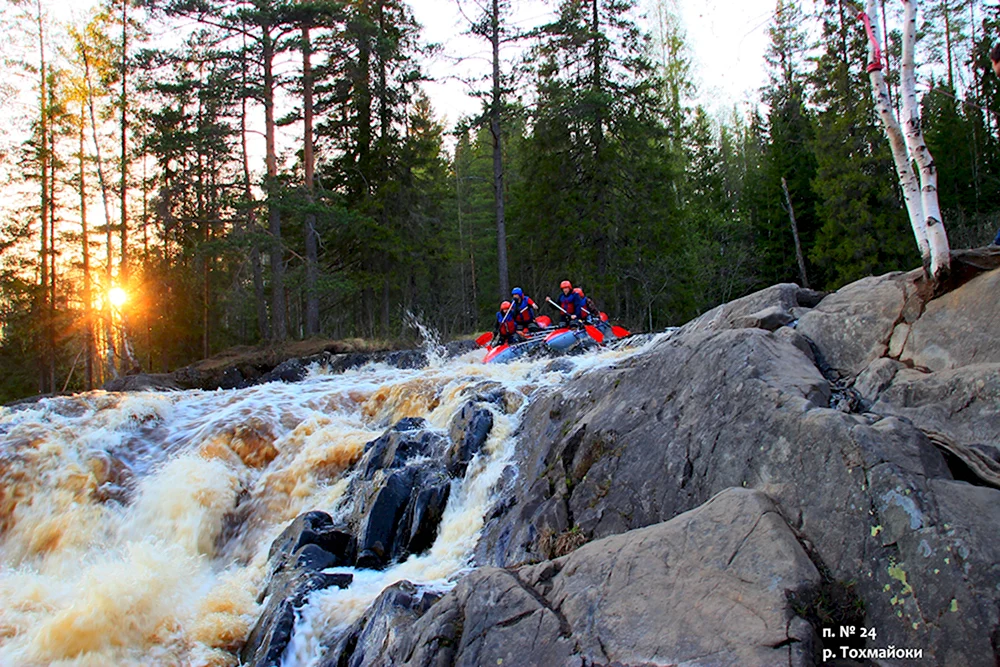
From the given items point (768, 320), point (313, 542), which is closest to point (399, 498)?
point (313, 542)

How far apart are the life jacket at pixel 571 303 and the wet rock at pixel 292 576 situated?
8.42m

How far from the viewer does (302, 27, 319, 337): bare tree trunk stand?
18.2 metres

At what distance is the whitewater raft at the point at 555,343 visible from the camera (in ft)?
39.8

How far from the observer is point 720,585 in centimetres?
314

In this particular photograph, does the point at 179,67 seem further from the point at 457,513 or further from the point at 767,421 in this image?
the point at 767,421

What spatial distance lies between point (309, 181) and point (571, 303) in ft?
30.5

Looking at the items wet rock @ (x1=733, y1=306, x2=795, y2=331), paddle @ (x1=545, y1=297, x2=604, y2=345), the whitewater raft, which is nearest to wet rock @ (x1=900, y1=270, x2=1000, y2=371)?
wet rock @ (x1=733, y1=306, x2=795, y2=331)

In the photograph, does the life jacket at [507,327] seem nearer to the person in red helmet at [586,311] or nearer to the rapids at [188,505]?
the person in red helmet at [586,311]

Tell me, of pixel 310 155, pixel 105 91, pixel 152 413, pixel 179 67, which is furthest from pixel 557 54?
pixel 152 413

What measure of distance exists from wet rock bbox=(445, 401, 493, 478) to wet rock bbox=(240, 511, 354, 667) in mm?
1392

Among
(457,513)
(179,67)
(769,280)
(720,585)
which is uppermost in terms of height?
(179,67)

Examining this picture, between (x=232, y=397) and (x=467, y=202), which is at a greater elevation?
(x=467, y=202)

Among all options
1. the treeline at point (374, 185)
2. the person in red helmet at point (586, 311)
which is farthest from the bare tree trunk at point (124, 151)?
the person in red helmet at point (586, 311)

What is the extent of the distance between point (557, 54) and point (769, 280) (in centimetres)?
1297
